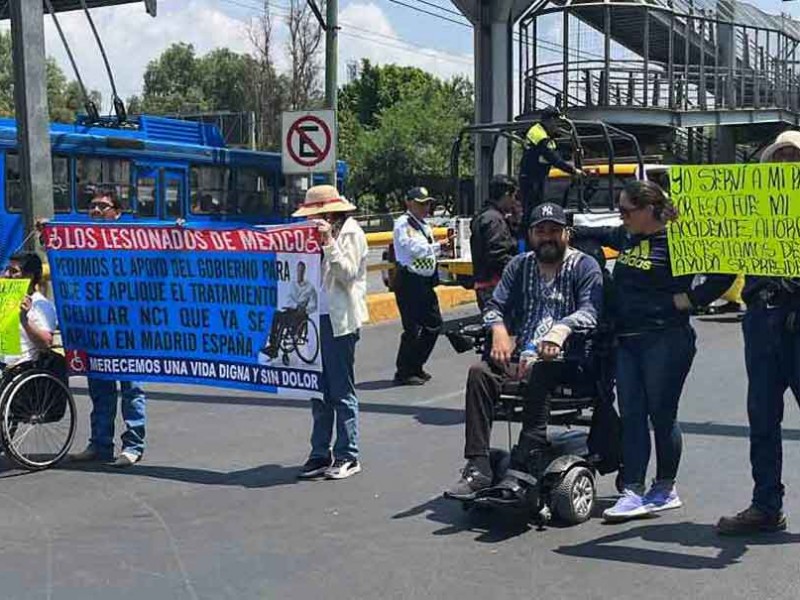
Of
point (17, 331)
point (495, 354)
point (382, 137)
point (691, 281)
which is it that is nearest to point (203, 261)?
point (17, 331)

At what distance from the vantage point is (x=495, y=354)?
19.0ft

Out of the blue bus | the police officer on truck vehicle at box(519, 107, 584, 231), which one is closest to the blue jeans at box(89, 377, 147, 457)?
the police officer on truck vehicle at box(519, 107, 584, 231)

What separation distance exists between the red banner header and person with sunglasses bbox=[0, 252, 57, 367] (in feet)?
0.67

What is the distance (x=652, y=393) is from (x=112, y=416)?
12.3ft

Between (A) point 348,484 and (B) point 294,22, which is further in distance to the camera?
(B) point 294,22

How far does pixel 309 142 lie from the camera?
14.2 metres

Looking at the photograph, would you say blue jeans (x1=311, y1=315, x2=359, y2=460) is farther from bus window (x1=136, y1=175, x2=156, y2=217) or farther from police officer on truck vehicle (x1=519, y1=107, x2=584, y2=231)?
bus window (x1=136, y1=175, x2=156, y2=217)

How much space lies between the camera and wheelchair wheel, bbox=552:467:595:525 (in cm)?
562

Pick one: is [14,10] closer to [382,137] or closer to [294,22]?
[294,22]

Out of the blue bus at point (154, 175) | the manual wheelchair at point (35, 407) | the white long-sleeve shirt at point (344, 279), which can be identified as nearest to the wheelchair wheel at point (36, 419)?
the manual wheelchair at point (35, 407)

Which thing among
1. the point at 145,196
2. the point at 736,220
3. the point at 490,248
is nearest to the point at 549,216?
the point at 736,220

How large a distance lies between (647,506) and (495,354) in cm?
115

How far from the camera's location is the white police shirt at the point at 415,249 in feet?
33.5

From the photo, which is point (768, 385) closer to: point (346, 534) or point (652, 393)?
point (652, 393)
